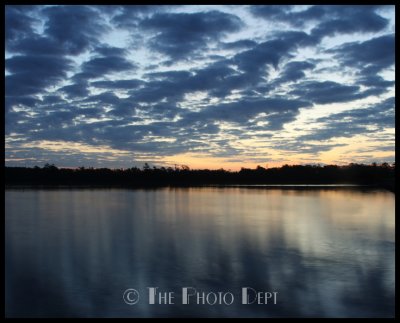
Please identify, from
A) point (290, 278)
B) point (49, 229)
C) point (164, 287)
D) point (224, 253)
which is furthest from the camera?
point (49, 229)

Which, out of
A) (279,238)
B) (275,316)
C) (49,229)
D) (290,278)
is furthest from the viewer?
(49,229)

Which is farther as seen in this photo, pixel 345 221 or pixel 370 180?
pixel 370 180

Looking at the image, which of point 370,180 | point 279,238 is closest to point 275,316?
point 279,238

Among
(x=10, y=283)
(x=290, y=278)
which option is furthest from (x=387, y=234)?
(x=10, y=283)

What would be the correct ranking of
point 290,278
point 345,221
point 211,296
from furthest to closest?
point 345,221, point 290,278, point 211,296

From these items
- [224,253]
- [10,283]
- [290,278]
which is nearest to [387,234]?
[224,253]

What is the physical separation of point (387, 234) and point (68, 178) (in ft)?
368

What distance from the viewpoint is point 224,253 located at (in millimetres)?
14773

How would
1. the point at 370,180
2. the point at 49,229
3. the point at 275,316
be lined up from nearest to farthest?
the point at 275,316
the point at 49,229
the point at 370,180

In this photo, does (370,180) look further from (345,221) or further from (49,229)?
(49,229)

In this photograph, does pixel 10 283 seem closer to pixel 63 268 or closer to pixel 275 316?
pixel 63 268

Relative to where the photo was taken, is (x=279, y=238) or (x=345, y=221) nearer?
(x=279, y=238)

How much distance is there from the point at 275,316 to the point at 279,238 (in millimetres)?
10108

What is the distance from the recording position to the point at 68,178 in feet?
401
